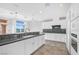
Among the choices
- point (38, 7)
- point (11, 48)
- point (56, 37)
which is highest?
point (38, 7)

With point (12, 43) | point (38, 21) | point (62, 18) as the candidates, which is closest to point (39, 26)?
point (38, 21)

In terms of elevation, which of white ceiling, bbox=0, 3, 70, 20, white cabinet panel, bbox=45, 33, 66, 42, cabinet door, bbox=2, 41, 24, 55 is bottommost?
white cabinet panel, bbox=45, 33, 66, 42

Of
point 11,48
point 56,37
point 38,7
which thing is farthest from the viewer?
point 56,37

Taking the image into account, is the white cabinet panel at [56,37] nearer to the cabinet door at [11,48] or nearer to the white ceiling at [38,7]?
the white ceiling at [38,7]

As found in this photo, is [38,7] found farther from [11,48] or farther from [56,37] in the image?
[56,37]

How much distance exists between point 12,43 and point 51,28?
6693 mm

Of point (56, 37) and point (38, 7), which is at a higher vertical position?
point (38, 7)

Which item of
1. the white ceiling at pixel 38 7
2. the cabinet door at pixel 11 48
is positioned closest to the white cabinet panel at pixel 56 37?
the white ceiling at pixel 38 7

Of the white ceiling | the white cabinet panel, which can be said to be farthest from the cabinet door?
the white cabinet panel

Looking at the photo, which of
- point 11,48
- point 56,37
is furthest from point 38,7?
point 56,37

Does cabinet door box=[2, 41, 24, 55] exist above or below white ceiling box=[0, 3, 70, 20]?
below

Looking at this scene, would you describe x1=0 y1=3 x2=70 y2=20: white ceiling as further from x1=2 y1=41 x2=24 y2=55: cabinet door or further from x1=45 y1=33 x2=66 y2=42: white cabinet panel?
x1=2 y1=41 x2=24 y2=55: cabinet door

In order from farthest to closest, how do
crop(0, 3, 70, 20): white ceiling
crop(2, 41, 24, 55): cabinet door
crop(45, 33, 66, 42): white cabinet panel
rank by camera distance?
crop(45, 33, 66, 42): white cabinet panel, crop(0, 3, 70, 20): white ceiling, crop(2, 41, 24, 55): cabinet door
